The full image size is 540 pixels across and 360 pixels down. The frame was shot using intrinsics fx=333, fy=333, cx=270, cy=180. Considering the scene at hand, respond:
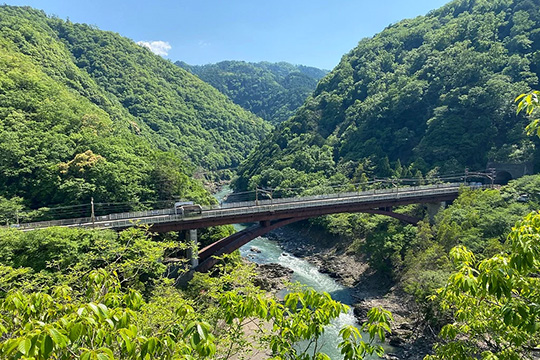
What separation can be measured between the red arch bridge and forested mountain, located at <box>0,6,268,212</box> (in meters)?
7.74

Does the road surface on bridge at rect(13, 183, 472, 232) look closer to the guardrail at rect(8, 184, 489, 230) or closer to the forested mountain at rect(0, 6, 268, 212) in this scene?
the guardrail at rect(8, 184, 489, 230)

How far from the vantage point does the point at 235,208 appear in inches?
A: 1368

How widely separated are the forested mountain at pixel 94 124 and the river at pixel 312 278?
13.8 m

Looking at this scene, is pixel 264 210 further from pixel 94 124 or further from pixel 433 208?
pixel 94 124

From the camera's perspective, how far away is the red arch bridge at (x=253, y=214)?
3036 centimetres

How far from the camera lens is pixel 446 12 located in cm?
10206

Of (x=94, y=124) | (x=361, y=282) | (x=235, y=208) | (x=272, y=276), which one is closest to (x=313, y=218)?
(x=272, y=276)

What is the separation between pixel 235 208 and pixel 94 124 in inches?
1148

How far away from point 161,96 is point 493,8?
10470cm

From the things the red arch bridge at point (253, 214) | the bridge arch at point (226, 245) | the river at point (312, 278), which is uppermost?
the red arch bridge at point (253, 214)

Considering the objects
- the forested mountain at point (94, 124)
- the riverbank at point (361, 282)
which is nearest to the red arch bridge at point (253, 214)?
the forested mountain at point (94, 124)

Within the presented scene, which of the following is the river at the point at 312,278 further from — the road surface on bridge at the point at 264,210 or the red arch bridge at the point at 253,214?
the road surface on bridge at the point at 264,210

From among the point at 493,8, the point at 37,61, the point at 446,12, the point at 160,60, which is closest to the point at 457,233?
the point at 493,8

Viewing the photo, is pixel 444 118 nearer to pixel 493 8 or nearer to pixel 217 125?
pixel 493 8
